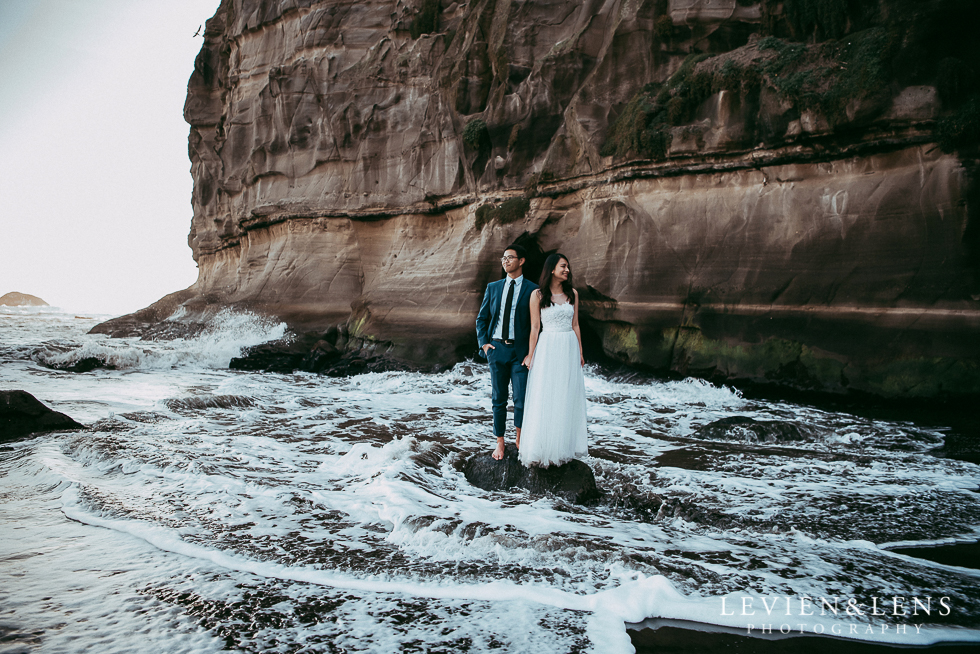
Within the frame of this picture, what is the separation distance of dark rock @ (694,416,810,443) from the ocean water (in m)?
0.09

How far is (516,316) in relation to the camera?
5219 millimetres

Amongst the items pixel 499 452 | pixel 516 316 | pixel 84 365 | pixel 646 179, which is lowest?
pixel 499 452

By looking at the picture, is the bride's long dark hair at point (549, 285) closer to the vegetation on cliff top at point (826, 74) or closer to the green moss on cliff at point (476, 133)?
the vegetation on cliff top at point (826, 74)

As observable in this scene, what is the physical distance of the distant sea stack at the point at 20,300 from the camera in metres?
86.9

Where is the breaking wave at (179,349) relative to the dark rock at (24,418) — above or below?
above

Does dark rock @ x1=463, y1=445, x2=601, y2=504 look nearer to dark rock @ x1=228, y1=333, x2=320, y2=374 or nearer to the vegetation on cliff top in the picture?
the vegetation on cliff top

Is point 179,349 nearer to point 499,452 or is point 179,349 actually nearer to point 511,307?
point 499,452

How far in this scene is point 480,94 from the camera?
16.7 m

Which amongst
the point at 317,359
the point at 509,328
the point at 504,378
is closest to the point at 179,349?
the point at 317,359

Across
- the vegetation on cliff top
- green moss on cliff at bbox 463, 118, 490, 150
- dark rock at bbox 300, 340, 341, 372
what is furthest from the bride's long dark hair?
dark rock at bbox 300, 340, 341, 372

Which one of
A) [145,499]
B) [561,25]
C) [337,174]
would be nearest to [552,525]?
[145,499]

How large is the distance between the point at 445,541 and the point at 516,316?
2068mm

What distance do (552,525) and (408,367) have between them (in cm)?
1100

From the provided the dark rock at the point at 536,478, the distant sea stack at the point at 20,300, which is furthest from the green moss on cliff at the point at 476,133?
the distant sea stack at the point at 20,300
